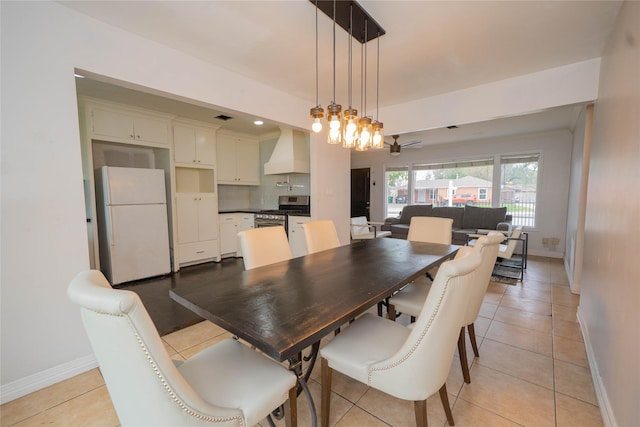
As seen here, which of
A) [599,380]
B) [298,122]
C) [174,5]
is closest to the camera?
[599,380]

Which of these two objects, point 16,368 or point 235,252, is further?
point 235,252

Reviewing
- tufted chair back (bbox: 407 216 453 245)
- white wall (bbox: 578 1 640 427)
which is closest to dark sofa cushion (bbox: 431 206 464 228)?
tufted chair back (bbox: 407 216 453 245)

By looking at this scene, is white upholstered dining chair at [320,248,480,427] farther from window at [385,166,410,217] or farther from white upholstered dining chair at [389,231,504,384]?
window at [385,166,410,217]

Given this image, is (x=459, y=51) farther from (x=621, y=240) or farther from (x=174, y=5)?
(x=174, y=5)

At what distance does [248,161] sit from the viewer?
5.25 metres

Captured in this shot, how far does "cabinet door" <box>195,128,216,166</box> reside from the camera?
4.30 m

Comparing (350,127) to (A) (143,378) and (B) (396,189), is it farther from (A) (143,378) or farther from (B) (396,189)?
(B) (396,189)

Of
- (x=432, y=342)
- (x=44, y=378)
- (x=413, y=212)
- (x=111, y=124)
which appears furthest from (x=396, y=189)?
(x=44, y=378)

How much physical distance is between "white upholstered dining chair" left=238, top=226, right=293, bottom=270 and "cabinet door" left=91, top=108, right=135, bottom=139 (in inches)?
108

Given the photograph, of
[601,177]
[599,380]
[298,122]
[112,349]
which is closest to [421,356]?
[112,349]

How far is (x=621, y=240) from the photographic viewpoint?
1.38 meters

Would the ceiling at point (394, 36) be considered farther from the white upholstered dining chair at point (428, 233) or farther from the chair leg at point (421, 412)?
the chair leg at point (421, 412)

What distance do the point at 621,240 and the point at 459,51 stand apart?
1726mm

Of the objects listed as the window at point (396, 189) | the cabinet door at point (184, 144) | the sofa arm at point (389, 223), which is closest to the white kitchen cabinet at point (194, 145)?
the cabinet door at point (184, 144)
